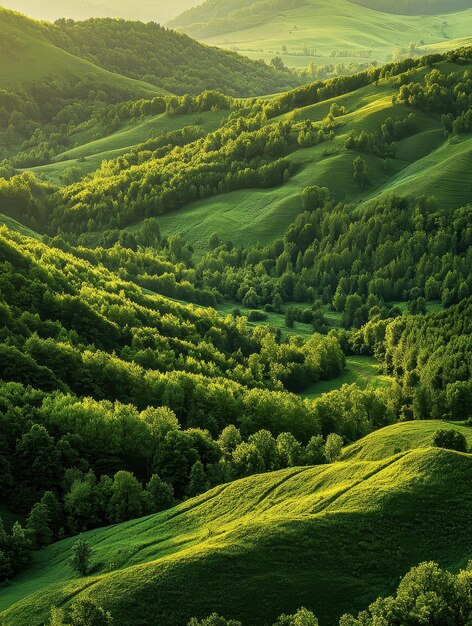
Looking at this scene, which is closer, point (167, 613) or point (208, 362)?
point (167, 613)

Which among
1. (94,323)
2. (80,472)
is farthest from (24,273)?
(80,472)

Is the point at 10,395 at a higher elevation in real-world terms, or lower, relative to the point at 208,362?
higher

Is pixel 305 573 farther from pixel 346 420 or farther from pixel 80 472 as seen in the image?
pixel 346 420

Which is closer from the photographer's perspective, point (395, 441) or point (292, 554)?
point (292, 554)

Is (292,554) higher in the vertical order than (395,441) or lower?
higher
